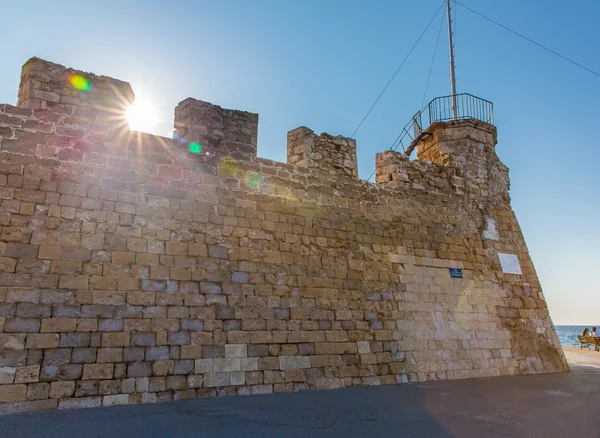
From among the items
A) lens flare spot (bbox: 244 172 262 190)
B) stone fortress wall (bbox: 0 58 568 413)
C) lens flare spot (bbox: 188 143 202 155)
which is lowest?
stone fortress wall (bbox: 0 58 568 413)

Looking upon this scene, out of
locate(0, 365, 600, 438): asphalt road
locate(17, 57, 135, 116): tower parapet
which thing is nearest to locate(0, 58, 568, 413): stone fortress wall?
locate(17, 57, 135, 116): tower parapet

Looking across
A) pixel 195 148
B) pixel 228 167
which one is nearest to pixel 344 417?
pixel 228 167

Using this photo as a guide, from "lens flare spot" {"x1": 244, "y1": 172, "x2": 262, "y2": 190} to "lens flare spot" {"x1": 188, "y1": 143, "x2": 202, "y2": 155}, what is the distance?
786mm

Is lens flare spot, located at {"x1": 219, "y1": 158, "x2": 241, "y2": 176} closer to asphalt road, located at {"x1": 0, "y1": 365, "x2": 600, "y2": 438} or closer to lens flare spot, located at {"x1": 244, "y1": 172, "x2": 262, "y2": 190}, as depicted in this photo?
lens flare spot, located at {"x1": 244, "y1": 172, "x2": 262, "y2": 190}

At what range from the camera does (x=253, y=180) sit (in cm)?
689

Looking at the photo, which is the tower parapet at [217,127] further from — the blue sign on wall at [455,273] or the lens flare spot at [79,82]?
the blue sign on wall at [455,273]

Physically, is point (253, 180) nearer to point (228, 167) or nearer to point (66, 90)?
point (228, 167)

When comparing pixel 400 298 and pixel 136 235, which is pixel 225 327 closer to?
pixel 136 235

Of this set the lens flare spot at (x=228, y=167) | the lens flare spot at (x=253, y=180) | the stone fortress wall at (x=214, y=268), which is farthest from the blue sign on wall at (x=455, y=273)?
the lens flare spot at (x=228, y=167)

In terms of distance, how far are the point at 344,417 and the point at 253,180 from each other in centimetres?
369

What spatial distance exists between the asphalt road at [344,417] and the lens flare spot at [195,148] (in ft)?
10.9

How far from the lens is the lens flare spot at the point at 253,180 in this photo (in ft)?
22.4

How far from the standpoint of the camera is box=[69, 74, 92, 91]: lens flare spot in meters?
5.81

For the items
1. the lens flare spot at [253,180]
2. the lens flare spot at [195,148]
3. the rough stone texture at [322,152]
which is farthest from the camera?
the rough stone texture at [322,152]
